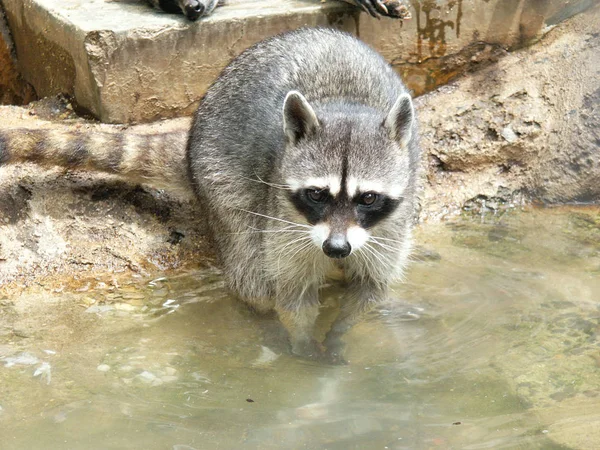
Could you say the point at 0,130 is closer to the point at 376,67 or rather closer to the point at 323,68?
the point at 323,68

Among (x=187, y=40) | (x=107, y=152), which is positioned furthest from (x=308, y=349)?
(x=187, y=40)

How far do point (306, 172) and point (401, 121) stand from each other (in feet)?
1.73

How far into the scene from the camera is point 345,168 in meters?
3.97

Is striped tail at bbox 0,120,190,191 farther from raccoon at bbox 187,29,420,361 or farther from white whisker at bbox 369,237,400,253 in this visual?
white whisker at bbox 369,237,400,253

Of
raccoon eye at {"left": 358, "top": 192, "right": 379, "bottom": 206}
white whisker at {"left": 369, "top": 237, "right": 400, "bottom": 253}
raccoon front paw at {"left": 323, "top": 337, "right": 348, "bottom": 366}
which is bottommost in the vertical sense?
raccoon front paw at {"left": 323, "top": 337, "right": 348, "bottom": 366}

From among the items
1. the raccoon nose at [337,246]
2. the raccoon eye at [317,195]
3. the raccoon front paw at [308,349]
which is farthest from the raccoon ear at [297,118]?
the raccoon front paw at [308,349]

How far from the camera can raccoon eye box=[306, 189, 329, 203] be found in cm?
399

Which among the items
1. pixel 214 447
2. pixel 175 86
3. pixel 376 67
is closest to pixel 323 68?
pixel 376 67

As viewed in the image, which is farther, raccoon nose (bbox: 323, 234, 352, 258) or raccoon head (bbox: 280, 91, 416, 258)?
raccoon head (bbox: 280, 91, 416, 258)

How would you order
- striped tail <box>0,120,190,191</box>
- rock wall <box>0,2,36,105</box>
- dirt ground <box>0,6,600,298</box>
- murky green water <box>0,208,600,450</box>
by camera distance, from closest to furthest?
murky green water <box>0,208,600,450</box>, striped tail <box>0,120,190,191</box>, dirt ground <box>0,6,600,298</box>, rock wall <box>0,2,36,105</box>

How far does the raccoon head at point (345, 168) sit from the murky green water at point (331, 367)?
2.41 feet

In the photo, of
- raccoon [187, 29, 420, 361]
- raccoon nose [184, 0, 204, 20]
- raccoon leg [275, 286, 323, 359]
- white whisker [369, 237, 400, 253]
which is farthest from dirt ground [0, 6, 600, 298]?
white whisker [369, 237, 400, 253]

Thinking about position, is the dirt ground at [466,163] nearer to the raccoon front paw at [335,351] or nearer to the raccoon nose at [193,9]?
the raccoon nose at [193,9]

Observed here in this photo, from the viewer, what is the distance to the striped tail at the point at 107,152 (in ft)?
16.2
